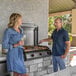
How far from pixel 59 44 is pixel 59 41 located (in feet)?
0.19

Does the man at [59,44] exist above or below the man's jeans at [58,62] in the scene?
above

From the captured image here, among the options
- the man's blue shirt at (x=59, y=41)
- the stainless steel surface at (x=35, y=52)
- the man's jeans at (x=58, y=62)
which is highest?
the man's blue shirt at (x=59, y=41)

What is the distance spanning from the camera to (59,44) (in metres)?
3.75

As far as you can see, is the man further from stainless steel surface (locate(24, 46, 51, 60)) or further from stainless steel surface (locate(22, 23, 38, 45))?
stainless steel surface (locate(22, 23, 38, 45))

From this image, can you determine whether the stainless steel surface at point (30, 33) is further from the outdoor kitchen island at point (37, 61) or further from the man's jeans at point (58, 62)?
the man's jeans at point (58, 62)

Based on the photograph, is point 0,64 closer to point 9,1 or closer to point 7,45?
point 7,45

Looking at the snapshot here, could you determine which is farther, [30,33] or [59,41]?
[30,33]

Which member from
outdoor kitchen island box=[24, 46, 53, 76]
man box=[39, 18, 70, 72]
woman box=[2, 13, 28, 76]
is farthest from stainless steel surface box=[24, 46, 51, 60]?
woman box=[2, 13, 28, 76]

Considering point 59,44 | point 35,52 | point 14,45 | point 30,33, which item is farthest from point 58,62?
point 14,45

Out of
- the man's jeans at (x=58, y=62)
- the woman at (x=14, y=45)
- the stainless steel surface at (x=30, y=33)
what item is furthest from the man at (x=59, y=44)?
the woman at (x=14, y=45)

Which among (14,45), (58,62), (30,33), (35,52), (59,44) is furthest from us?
(30,33)

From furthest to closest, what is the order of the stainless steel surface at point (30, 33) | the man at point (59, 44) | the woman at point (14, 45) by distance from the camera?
1. the stainless steel surface at point (30, 33)
2. the man at point (59, 44)
3. the woman at point (14, 45)

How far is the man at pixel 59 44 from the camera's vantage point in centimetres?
367

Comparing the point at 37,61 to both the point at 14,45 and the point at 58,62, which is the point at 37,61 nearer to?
the point at 58,62
